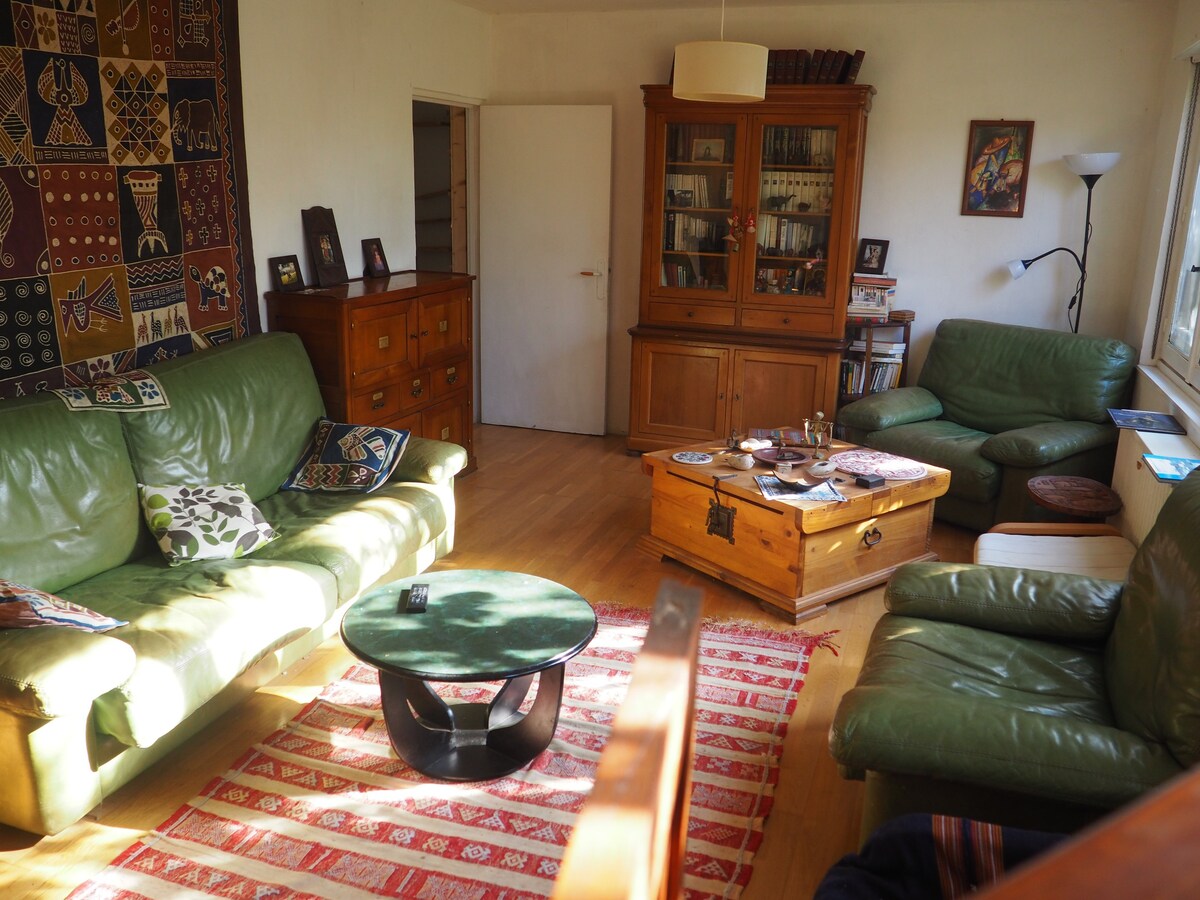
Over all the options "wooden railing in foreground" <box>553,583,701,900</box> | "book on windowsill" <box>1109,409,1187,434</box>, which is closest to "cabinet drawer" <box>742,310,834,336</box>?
"book on windowsill" <box>1109,409,1187,434</box>

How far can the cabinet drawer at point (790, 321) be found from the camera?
5621 mm

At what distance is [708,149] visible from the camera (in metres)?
5.70

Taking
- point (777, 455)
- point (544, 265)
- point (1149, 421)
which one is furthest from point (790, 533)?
point (544, 265)

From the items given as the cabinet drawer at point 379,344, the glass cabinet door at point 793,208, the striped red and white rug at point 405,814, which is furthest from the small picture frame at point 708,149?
the striped red and white rug at point 405,814

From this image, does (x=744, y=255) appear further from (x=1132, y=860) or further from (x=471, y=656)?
(x=1132, y=860)

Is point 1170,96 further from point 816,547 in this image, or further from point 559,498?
point 559,498

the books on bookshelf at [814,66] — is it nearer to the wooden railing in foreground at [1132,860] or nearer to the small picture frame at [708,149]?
the small picture frame at [708,149]

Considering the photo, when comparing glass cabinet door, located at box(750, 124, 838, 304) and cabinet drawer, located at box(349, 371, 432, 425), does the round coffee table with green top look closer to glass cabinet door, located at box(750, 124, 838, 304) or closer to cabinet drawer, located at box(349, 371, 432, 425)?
cabinet drawer, located at box(349, 371, 432, 425)

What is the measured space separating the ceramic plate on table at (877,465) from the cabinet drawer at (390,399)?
Answer: 197cm

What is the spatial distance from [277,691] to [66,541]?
30.7 inches

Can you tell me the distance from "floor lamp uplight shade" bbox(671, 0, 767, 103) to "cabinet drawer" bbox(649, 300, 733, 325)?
1807mm

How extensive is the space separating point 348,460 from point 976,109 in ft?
12.6

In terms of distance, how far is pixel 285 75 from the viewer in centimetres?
446

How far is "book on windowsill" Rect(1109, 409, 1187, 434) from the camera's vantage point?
393cm
